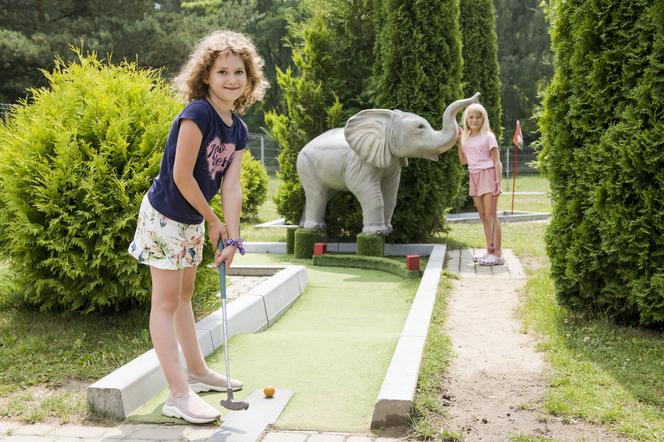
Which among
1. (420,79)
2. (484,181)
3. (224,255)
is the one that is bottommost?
(224,255)

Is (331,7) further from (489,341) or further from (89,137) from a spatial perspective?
(489,341)

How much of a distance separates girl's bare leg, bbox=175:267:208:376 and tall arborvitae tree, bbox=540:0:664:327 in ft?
9.94

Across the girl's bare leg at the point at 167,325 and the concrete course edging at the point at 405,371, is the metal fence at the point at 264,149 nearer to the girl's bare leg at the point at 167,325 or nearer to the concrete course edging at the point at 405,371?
the concrete course edging at the point at 405,371

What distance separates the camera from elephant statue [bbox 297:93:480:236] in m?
8.69

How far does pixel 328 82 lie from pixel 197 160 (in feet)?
24.6

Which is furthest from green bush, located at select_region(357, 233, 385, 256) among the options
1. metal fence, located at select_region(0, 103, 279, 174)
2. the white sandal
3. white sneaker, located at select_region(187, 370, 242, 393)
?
metal fence, located at select_region(0, 103, 279, 174)

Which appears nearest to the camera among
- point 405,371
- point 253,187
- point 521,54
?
point 405,371

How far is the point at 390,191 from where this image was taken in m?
9.55

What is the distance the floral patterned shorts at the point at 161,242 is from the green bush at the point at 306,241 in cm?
596

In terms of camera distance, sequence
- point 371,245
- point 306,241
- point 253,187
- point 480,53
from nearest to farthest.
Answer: point 371,245 < point 306,241 < point 253,187 < point 480,53

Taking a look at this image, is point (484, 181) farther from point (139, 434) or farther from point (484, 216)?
point (139, 434)

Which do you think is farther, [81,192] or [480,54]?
[480,54]

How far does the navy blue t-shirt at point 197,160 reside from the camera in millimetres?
3604

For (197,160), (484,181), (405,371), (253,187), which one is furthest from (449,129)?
(253,187)
